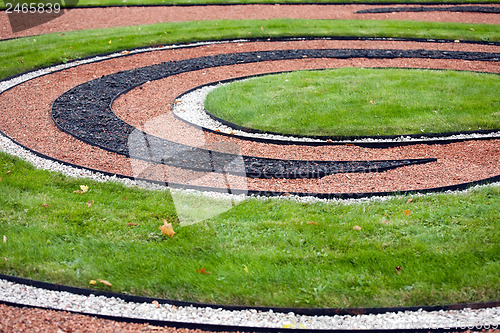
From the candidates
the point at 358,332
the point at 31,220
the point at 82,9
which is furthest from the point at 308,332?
the point at 82,9

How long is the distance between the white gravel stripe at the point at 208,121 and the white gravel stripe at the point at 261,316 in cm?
459

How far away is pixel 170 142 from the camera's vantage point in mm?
8281

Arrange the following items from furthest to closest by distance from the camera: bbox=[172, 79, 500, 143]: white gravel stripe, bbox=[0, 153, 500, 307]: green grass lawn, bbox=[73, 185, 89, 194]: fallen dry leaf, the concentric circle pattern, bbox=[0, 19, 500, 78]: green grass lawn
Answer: bbox=[0, 19, 500, 78]: green grass lawn
bbox=[172, 79, 500, 143]: white gravel stripe
the concentric circle pattern
bbox=[73, 185, 89, 194]: fallen dry leaf
bbox=[0, 153, 500, 307]: green grass lawn

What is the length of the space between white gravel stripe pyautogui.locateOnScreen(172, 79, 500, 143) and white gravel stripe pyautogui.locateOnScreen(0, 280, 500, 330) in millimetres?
4587

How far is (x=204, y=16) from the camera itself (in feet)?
57.3

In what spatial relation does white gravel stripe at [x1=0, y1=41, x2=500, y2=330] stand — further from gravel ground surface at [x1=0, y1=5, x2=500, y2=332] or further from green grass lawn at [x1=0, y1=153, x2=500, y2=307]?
green grass lawn at [x1=0, y1=153, x2=500, y2=307]

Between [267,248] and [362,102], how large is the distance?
5.67 metres

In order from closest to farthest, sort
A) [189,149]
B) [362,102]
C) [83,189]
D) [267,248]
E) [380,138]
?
[267,248] < [83,189] < [189,149] < [380,138] < [362,102]

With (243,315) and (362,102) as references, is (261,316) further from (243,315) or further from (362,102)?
(362,102)

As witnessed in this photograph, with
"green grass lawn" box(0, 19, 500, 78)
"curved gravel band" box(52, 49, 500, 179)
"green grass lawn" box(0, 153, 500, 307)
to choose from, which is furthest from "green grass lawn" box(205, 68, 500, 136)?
"green grass lawn" box(0, 19, 500, 78)

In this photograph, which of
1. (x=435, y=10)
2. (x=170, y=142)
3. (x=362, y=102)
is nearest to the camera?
(x=170, y=142)

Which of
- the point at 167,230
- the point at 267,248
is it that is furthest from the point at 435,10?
the point at 167,230

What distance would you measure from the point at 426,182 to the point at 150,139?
4.76 metres

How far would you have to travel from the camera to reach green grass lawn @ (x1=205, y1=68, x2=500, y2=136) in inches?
349
